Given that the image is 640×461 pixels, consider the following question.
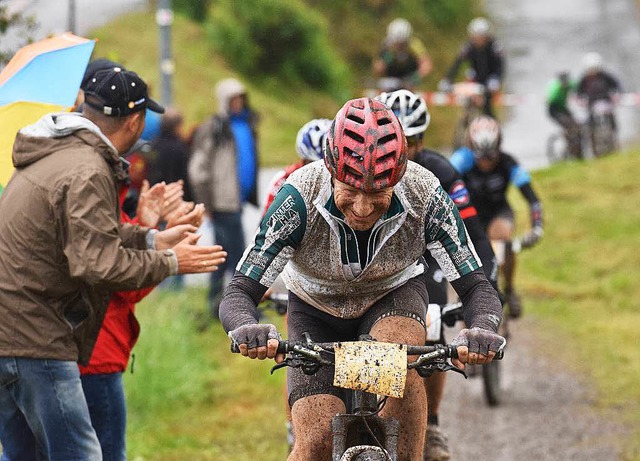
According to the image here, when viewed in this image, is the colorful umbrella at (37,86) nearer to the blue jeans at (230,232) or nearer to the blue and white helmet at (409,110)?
the blue and white helmet at (409,110)

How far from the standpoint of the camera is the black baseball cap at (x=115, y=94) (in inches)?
224

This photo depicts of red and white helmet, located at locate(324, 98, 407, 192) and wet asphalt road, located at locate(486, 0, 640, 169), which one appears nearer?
red and white helmet, located at locate(324, 98, 407, 192)

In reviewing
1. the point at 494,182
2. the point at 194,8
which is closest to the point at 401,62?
the point at 194,8

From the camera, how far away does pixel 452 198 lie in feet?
21.8

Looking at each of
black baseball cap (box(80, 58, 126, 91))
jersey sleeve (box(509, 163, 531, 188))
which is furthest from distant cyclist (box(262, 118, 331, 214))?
jersey sleeve (box(509, 163, 531, 188))

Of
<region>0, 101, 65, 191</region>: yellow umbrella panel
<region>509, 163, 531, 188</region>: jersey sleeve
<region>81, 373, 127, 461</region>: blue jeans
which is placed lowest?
<region>81, 373, 127, 461</region>: blue jeans

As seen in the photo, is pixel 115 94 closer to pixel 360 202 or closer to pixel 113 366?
pixel 113 366

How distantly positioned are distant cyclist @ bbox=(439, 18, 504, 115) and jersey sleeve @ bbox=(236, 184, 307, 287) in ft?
55.1

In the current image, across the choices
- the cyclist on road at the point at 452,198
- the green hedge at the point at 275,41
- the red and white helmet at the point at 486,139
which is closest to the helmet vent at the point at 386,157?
the cyclist on road at the point at 452,198

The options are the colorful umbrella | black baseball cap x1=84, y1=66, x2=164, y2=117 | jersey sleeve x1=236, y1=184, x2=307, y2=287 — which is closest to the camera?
jersey sleeve x1=236, y1=184, x2=307, y2=287

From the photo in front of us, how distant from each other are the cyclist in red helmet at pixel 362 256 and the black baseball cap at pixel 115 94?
1.04m

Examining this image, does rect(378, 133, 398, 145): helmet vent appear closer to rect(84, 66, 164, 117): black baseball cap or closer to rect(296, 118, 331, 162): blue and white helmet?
rect(84, 66, 164, 117): black baseball cap

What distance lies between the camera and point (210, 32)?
1077 inches

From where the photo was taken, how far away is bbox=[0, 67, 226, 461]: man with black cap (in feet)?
17.0
